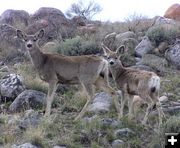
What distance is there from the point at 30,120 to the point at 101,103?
7.26ft

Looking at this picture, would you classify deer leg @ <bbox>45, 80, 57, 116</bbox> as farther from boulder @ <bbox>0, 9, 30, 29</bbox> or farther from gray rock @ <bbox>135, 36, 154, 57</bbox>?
boulder @ <bbox>0, 9, 30, 29</bbox>

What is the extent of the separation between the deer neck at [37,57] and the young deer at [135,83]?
64.0 inches

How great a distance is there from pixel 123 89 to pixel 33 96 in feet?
7.15

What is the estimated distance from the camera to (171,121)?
374 inches

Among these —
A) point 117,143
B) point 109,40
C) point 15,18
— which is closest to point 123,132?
point 117,143

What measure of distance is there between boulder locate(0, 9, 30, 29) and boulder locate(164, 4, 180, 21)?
6536 mm

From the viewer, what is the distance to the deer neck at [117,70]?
11867mm

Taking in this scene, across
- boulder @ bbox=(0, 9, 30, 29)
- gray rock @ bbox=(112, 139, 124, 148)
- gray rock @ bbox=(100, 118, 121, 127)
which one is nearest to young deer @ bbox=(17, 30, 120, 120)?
gray rock @ bbox=(100, 118, 121, 127)

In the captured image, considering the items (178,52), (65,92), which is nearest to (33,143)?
(65,92)

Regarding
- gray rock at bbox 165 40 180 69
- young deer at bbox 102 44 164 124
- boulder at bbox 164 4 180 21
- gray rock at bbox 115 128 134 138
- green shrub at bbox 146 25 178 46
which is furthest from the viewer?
boulder at bbox 164 4 180 21

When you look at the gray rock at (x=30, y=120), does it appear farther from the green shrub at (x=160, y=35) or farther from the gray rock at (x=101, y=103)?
the green shrub at (x=160, y=35)

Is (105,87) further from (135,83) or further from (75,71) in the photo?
(135,83)

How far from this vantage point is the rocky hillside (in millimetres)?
9422

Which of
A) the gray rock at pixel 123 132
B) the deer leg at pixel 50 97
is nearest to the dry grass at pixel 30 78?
the deer leg at pixel 50 97
